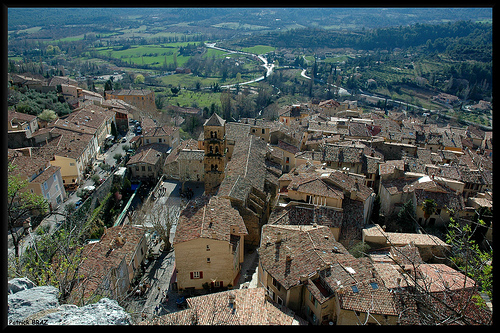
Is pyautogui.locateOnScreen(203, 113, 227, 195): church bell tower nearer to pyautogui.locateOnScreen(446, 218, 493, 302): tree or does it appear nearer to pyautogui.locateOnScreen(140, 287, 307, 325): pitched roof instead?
pyautogui.locateOnScreen(140, 287, 307, 325): pitched roof

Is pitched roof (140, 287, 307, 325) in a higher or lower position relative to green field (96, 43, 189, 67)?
lower

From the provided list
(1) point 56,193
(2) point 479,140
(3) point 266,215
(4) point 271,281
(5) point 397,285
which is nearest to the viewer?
(5) point 397,285

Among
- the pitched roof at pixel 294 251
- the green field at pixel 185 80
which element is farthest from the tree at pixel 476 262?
Answer: the green field at pixel 185 80

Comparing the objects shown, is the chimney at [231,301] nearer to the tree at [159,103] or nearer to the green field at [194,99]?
the tree at [159,103]

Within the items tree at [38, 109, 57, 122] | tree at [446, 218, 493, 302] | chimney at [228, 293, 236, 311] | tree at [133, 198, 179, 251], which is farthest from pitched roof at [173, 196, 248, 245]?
tree at [38, 109, 57, 122]

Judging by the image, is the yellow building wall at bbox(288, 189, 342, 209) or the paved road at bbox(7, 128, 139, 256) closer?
the yellow building wall at bbox(288, 189, 342, 209)

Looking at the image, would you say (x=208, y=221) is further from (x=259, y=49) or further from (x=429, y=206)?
(x=259, y=49)

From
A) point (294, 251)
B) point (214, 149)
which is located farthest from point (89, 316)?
point (214, 149)

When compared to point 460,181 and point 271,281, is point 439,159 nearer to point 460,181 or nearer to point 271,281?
point 460,181

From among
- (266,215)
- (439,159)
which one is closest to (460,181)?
(439,159)
